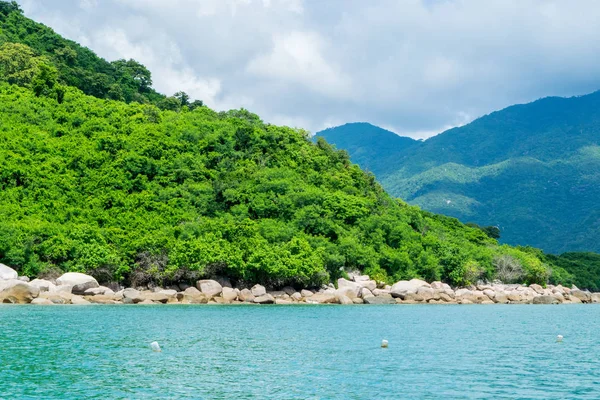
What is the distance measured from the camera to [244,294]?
5700 cm

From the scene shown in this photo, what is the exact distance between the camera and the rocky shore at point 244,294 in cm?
4897

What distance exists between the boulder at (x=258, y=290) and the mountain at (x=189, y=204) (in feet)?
6.09

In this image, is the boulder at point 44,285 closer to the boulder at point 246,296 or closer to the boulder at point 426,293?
the boulder at point 246,296

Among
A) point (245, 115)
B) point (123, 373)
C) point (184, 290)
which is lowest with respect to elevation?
point (123, 373)

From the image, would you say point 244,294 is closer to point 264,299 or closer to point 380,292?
point 264,299

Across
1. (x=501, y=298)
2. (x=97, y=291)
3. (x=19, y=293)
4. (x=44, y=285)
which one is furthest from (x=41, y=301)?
(x=501, y=298)

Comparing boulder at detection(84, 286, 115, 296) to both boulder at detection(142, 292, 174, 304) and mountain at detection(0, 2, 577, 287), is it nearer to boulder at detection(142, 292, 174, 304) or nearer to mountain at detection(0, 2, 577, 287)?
boulder at detection(142, 292, 174, 304)

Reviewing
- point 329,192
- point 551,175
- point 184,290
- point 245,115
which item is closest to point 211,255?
point 184,290

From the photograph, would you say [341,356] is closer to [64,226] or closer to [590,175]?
[64,226]

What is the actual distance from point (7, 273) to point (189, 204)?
81.0ft

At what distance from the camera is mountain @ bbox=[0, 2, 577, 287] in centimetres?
5916

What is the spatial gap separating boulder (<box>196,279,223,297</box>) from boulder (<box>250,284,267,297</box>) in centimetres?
302

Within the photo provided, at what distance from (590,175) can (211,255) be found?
167146mm

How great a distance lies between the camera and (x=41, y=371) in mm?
19766
